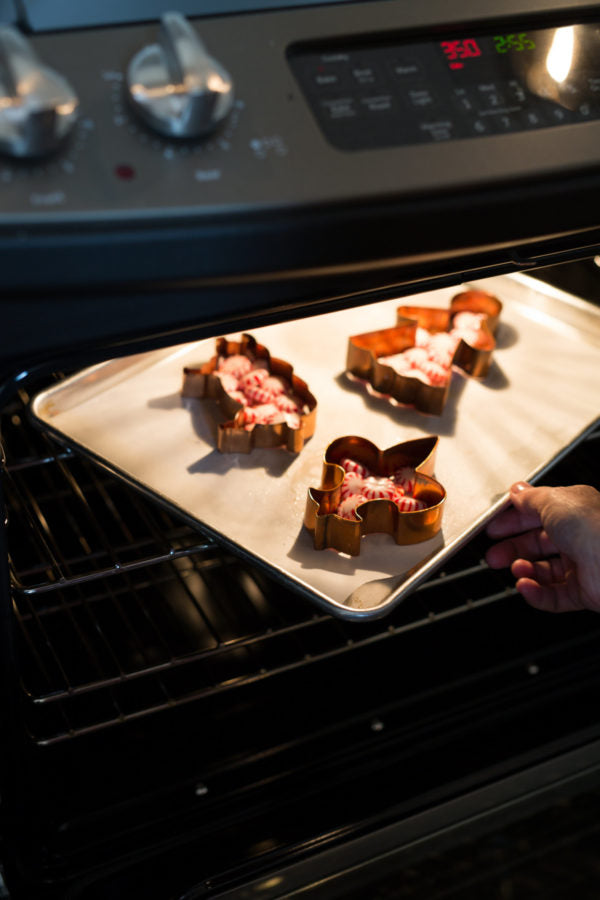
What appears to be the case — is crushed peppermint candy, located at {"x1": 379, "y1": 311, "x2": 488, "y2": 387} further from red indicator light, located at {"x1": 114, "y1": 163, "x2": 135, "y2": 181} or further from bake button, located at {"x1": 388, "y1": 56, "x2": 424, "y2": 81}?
red indicator light, located at {"x1": 114, "y1": 163, "x2": 135, "y2": 181}

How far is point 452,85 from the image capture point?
64 cm

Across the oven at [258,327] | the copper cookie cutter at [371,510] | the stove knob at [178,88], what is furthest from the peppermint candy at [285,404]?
the stove knob at [178,88]

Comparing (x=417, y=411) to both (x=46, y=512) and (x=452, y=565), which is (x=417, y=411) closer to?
(x=452, y=565)

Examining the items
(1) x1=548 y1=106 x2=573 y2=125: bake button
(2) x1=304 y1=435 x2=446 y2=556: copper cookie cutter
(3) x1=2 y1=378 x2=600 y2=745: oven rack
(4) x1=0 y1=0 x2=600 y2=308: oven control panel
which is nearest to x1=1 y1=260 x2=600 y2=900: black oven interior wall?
(3) x1=2 y1=378 x2=600 y2=745: oven rack

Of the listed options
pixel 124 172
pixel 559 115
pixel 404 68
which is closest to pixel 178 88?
pixel 124 172

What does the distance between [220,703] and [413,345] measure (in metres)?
0.62

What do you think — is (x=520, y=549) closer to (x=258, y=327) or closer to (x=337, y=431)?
(x=337, y=431)

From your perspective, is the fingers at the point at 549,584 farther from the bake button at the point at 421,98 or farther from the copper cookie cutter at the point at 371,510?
the bake button at the point at 421,98

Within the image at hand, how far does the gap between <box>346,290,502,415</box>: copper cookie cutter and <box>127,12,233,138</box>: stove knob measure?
76cm

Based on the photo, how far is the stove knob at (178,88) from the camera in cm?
54

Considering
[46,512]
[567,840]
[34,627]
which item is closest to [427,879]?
[567,840]

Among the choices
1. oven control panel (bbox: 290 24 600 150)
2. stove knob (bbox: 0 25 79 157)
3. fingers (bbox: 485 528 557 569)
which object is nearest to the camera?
stove knob (bbox: 0 25 79 157)

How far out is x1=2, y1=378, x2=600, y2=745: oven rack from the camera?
1.13 meters

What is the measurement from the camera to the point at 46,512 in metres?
1.31
